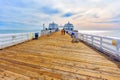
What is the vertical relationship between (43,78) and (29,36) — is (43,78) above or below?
below

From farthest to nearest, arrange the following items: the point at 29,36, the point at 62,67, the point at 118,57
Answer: the point at 29,36
the point at 118,57
the point at 62,67

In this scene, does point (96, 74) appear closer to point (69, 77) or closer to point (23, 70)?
point (69, 77)

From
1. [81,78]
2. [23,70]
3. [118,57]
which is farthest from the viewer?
[118,57]

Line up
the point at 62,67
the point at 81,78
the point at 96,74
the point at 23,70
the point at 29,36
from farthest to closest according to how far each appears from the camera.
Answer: the point at 29,36 < the point at 62,67 < the point at 23,70 < the point at 96,74 < the point at 81,78

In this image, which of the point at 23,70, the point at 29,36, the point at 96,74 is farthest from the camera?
the point at 29,36

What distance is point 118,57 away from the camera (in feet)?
15.6

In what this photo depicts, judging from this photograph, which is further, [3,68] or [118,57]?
[118,57]

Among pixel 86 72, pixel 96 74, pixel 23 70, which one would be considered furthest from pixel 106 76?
pixel 23 70

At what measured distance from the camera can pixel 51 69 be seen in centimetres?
361

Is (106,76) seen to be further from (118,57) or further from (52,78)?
(118,57)

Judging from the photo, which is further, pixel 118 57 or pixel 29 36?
pixel 29 36

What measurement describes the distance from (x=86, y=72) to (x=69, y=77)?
0.62m

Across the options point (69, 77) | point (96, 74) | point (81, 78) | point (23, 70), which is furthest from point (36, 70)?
point (96, 74)

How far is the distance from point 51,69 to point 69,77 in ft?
2.53
